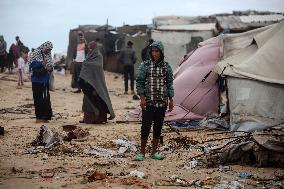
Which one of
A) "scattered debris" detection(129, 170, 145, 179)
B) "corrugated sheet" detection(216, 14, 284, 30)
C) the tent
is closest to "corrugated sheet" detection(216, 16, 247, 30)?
"corrugated sheet" detection(216, 14, 284, 30)

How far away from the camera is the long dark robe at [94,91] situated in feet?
28.8

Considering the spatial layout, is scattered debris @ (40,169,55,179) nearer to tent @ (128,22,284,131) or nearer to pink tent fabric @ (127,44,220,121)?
tent @ (128,22,284,131)

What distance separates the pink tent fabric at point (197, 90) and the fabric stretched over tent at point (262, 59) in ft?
2.52

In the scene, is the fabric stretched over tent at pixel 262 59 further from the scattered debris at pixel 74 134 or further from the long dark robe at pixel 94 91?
the scattered debris at pixel 74 134

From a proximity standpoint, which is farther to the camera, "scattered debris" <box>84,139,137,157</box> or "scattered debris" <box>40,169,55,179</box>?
"scattered debris" <box>84,139,137,157</box>

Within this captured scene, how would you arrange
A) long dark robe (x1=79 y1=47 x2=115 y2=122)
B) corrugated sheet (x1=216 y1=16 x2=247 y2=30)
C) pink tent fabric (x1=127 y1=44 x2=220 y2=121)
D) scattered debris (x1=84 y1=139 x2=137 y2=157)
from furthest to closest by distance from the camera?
corrugated sheet (x1=216 y1=16 x2=247 y2=30)
pink tent fabric (x1=127 y1=44 x2=220 y2=121)
long dark robe (x1=79 y1=47 x2=115 y2=122)
scattered debris (x1=84 y1=139 x2=137 y2=157)

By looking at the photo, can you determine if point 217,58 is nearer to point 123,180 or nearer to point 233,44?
point 233,44

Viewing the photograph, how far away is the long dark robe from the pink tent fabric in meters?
0.79

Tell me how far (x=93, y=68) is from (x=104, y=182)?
14.7 feet

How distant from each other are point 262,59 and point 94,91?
3.44m

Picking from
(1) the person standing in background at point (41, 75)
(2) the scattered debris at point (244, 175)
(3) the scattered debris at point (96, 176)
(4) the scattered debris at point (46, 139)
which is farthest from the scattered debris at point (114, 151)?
(1) the person standing in background at point (41, 75)

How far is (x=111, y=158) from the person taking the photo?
233 inches

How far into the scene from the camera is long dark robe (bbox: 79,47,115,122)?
8.78 metres

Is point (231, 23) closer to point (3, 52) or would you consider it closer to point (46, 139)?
point (3, 52)
